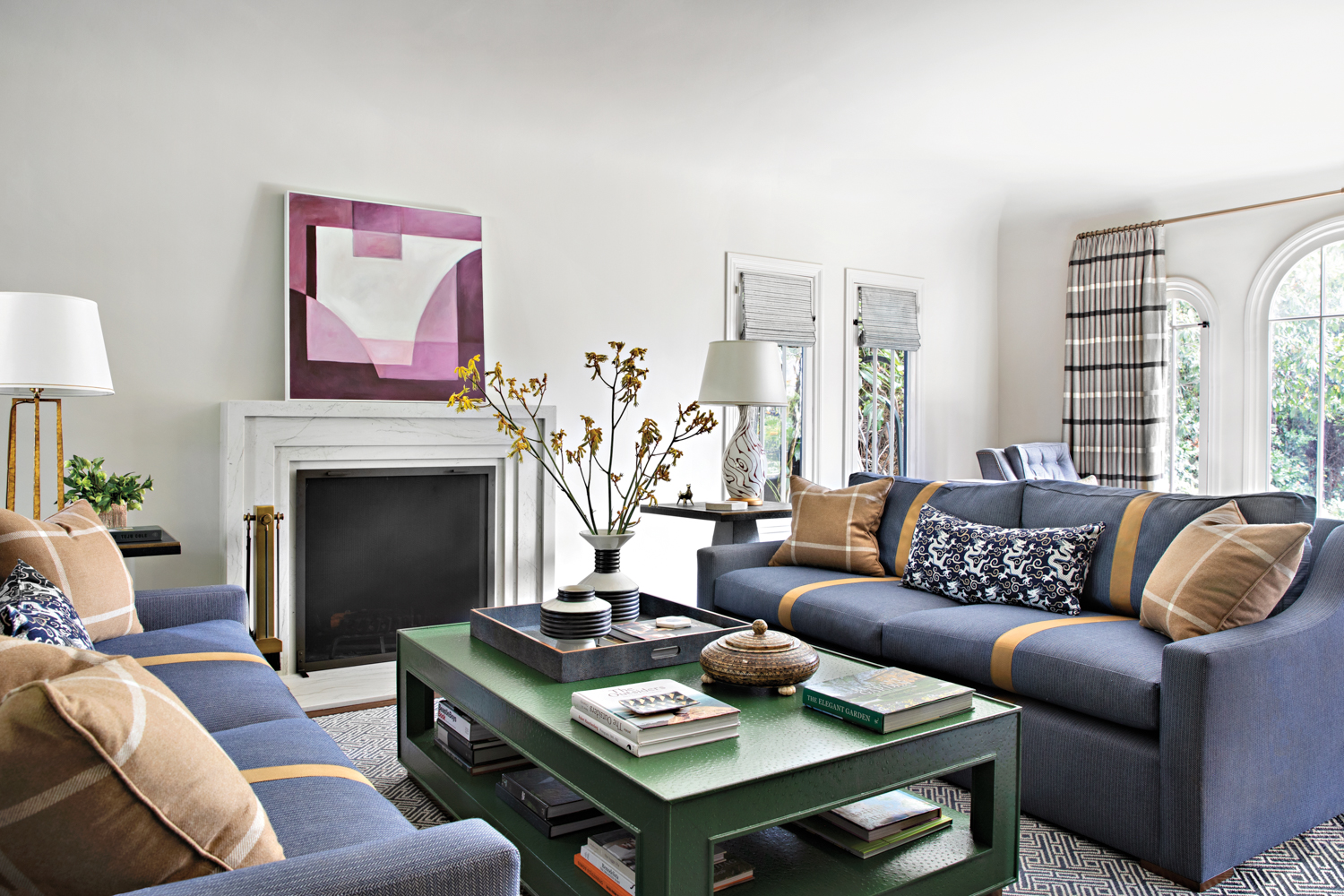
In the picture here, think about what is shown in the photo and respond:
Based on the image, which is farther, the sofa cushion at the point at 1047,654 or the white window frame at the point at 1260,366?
the white window frame at the point at 1260,366

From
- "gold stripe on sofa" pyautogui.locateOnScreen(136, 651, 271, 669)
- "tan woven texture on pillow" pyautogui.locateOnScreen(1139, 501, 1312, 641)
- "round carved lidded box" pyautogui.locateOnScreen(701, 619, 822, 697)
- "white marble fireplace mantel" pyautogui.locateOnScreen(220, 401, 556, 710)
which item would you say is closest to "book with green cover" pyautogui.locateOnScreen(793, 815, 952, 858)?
"round carved lidded box" pyautogui.locateOnScreen(701, 619, 822, 697)

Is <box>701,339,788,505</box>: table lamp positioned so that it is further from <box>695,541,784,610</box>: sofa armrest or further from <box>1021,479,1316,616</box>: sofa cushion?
<box>1021,479,1316,616</box>: sofa cushion

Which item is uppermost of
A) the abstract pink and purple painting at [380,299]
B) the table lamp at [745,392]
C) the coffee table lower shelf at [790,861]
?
the abstract pink and purple painting at [380,299]

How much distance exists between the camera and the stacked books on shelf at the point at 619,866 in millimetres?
1581

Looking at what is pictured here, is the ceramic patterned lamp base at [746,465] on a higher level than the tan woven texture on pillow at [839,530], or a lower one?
higher

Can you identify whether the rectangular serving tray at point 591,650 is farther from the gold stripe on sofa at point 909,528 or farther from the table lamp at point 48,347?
the table lamp at point 48,347

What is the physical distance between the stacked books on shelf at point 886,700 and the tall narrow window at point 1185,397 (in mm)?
4466

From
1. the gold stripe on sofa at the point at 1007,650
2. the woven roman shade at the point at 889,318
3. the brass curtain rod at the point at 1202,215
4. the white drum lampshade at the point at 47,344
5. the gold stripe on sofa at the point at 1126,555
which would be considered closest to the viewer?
the gold stripe on sofa at the point at 1007,650

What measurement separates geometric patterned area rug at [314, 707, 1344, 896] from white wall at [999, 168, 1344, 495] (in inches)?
143

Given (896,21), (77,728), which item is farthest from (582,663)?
(896,21)

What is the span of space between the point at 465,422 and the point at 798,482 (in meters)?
1.51

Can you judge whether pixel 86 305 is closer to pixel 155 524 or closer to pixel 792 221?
pixel 155 524

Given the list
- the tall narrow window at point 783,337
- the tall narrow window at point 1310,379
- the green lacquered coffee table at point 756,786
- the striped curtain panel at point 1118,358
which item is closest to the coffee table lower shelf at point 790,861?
the green lacquered coffee table at point 756,786

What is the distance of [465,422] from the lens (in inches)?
157
